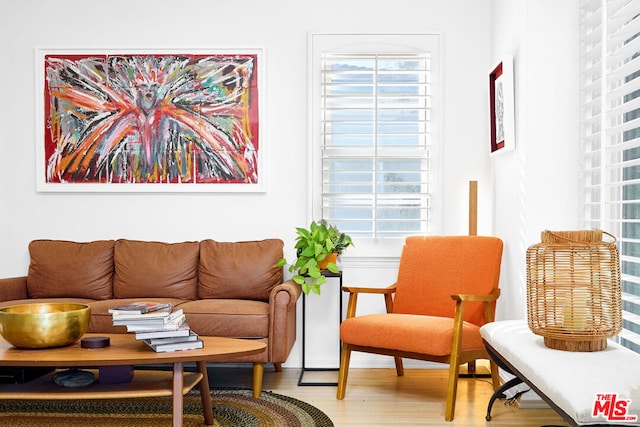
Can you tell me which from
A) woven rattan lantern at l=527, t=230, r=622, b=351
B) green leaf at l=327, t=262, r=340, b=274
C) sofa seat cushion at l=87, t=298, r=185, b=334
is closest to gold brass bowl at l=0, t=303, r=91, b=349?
sofa seat cushion at l=87, t=298, r=185, b=334

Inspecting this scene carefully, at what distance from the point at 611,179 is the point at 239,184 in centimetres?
244

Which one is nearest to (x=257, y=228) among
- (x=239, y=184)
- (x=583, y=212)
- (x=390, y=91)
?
(x=239, y=184)

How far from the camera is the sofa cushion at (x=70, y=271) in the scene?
4324 millimetres

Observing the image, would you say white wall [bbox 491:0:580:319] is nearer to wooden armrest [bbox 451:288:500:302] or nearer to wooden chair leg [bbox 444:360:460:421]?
wooden armrest [bbox 451:288:500:302]

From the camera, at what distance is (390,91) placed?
182 inches

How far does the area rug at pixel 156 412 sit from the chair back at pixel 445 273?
102 cm

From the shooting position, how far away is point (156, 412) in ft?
11.1

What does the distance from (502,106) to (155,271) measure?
2495mm

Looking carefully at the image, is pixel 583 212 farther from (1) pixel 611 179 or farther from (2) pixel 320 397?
(2) pixel 320 397

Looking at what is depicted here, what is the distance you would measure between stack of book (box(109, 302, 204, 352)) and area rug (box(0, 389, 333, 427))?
1.84 ft

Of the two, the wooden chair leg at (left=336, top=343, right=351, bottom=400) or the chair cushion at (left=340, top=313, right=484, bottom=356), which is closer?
the chair cushion at (left=340, top=313, right=484, bottom=356)

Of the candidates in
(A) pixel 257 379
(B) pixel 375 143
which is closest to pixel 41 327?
(A) pixel 257 379

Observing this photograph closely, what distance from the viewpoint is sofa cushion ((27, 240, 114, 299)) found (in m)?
4.32

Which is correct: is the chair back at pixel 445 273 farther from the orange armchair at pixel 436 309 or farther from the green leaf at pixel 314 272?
the green leaf at pixel 314 272
